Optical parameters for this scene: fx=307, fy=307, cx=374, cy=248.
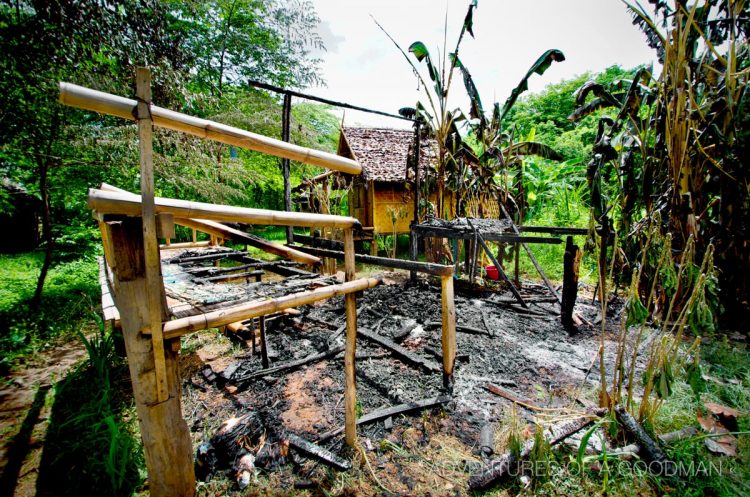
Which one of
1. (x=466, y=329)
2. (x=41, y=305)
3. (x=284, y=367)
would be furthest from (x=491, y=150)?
(x=41, y=305)

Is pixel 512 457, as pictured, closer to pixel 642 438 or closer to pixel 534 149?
pixel 642 438

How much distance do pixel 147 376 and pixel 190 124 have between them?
3.91 feet

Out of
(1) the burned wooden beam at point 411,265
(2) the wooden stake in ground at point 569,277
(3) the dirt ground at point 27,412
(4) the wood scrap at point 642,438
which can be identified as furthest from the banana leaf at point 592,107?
(3) the dirt ground at point 27,412

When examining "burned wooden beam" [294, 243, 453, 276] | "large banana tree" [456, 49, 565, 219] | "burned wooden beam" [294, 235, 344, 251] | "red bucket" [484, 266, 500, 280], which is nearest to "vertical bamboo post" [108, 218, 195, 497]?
"burned wooden beam" [294, 243, 453, 276]

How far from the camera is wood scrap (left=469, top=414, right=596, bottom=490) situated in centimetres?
196

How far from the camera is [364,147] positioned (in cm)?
1166

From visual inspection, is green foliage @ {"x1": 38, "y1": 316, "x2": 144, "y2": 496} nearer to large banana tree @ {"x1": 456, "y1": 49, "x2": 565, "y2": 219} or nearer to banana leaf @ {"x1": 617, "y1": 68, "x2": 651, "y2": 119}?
banana leaf @ {"x1": 617, "y1": 68, "x2": 651, "y2": 119}

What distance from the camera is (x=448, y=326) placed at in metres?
2.77

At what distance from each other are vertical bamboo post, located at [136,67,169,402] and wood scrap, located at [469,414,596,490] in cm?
195

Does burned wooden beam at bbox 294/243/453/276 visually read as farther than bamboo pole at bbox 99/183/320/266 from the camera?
Yes

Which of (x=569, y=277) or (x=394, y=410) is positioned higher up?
(x=569, y=277)

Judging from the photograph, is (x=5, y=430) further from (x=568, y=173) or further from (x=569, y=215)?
(x=568, y=173)

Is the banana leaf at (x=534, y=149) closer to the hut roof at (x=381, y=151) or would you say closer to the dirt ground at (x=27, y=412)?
the hut roof at (x=381, y=151)

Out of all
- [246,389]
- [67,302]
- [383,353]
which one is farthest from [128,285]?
[67,302]
